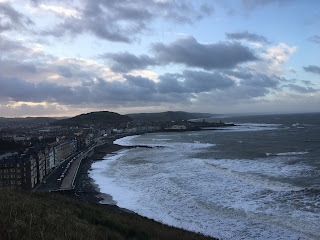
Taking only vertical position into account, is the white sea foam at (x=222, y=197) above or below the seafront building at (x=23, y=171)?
below

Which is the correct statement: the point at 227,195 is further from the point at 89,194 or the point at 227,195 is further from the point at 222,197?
the point at 89,194

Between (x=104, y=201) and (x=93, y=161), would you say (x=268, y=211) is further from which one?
(x=93, y=161)

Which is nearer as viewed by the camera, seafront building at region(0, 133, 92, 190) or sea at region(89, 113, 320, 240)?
sea at region(89, 113, 320, 240)

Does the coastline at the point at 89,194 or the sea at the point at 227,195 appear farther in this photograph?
the coastline at the point at 89,194

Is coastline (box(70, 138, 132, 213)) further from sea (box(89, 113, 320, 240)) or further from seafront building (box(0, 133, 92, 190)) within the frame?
seafront building (box(0, 133, 92, 190))

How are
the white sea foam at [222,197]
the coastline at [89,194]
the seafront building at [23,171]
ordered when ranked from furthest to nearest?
1. the seafront building at [23,171]
2. the coastline at [89,194]
3. the white sea foam at [222,197]

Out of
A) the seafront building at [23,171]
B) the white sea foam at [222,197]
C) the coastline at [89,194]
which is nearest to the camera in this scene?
the white sea foam at [222,197]

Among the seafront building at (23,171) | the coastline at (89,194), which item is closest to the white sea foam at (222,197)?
the coastline at (89,194)

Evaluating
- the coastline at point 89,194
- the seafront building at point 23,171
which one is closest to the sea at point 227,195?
the coastline at point 89,194

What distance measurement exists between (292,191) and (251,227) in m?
9.71

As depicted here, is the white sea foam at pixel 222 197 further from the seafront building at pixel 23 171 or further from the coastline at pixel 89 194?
the seafront building at pixel 23 171

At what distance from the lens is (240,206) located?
21.6 meters

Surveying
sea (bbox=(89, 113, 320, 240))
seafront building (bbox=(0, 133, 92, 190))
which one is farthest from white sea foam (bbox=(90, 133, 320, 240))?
seafront building (bbox=(0, 133, 92, 190))

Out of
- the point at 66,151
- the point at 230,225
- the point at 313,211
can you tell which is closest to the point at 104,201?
the point at 230,225
